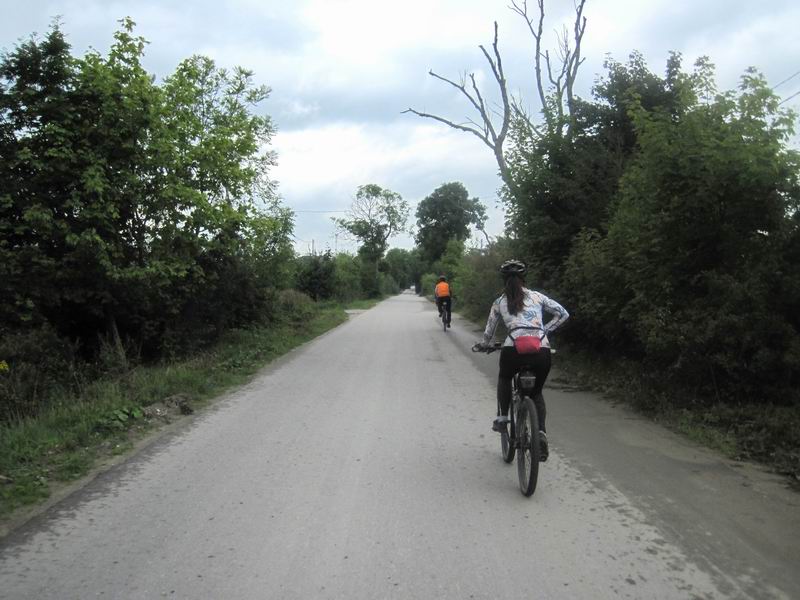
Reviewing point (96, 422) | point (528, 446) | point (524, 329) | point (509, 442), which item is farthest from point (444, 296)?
point (528, 446)

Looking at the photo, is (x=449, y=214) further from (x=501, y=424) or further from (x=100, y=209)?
(x=501, y=424)

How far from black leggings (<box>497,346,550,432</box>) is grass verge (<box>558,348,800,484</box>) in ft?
7.04

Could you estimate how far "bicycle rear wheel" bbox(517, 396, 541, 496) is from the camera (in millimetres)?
4629

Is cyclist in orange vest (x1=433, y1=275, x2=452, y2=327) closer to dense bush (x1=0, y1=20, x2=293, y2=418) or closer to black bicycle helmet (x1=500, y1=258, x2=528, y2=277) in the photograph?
dense bush (x1=0, y1=20, x2=293, y2=418)

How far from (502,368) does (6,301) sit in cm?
875

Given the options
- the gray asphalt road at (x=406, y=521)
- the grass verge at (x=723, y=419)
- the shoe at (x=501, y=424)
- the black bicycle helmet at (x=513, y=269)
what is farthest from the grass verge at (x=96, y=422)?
the grass verge at (x=723, y=419)

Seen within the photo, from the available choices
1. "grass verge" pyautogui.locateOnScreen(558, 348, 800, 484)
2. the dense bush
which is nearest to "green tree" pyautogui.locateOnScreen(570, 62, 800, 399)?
"grass verge" pyautogui.locateOnScreen(558, 348, 800, 484)

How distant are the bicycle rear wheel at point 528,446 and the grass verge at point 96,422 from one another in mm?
3615

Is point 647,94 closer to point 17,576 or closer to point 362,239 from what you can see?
point 17,576

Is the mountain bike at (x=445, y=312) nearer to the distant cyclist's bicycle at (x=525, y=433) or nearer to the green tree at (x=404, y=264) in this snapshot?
the distant cyclist's bicycle at (x=525, y=433)

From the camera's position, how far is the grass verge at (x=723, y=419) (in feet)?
18.8

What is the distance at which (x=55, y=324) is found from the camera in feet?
Answer: 38.7

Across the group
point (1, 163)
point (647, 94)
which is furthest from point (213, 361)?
point (647, 94)

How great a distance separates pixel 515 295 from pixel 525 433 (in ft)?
3.66
